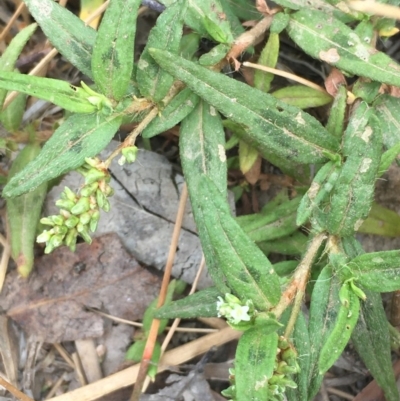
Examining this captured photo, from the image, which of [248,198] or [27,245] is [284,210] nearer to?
[248,198]

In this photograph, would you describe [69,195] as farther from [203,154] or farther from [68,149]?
[203,154]

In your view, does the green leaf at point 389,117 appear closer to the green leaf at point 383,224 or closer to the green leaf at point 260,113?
the green leaf at point 260,113

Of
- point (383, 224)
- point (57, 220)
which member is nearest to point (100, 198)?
point (57, 220)

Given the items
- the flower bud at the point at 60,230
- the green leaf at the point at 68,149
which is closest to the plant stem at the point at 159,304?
the green leaf at the point at 68,149

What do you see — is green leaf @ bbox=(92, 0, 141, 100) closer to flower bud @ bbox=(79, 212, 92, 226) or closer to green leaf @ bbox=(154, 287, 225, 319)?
flower bud @ bbox=(79, 212, 92, 226)

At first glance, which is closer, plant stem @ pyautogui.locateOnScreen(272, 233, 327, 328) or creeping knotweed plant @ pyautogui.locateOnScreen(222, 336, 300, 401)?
creeping knotweed plant @ pyautogui.locateOnScreen(222, 336, 300, 401)

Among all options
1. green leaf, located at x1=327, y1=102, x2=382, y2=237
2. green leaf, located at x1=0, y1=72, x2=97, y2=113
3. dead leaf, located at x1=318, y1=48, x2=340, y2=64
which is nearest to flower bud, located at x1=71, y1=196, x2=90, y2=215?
green leaf, located at x1=0, y1=72, x2=97, y2=113

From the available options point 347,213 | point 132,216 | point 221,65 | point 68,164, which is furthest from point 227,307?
point 132,216
